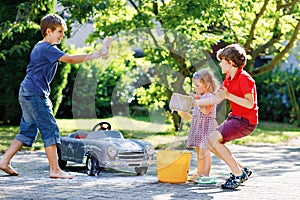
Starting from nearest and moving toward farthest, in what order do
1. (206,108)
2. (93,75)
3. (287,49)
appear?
(206,108) < (93,75) < (287,49)

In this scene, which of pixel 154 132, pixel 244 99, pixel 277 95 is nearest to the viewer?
pixel 244 99

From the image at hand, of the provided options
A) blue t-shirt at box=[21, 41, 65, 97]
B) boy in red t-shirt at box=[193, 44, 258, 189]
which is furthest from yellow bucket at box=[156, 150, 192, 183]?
blue t-shirt at box=[21, 41, 65, 97]

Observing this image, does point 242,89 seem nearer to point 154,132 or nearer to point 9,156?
point 154,132

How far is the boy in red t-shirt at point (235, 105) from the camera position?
6578mm

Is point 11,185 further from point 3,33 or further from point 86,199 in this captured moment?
point 3,33

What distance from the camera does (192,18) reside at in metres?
11.4

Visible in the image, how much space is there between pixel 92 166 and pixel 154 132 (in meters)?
0.79

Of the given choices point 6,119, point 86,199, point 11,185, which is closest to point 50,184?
point 11,185

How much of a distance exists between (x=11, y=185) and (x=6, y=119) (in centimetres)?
940

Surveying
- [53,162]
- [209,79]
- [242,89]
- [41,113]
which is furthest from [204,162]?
[41,113]

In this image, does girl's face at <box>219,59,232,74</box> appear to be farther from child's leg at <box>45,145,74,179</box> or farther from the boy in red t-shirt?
child's leg at <box>45,145,74,179</box>

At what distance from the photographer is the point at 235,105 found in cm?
677

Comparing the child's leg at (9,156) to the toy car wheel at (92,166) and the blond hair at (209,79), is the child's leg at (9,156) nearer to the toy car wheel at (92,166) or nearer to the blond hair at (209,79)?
the toy car wheel at (92,166)

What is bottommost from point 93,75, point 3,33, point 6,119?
point 6,119
